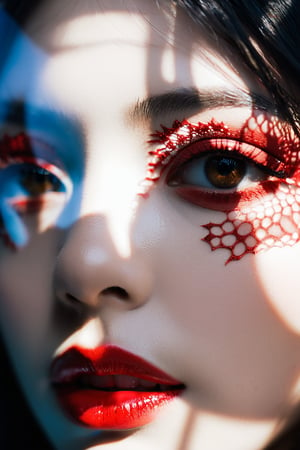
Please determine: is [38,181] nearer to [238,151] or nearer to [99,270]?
[99,270]

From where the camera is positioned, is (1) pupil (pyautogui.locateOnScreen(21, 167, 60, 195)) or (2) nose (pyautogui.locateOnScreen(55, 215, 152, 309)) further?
(1) pupil (pyautogui.locateOnScreen(21, 167, 60, 195))

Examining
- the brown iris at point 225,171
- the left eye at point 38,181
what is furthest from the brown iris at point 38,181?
the brown iris at point 225,171

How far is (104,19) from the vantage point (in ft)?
3.14

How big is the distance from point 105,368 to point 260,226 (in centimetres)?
31

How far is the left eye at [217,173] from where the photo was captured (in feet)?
3.13

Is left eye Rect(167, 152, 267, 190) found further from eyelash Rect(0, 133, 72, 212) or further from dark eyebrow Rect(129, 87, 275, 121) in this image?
eyelash Rect(0, 133, 72, 212)

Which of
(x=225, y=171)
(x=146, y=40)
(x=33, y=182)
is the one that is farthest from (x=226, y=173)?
(x=33, y=182)

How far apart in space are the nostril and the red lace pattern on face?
0.14 m

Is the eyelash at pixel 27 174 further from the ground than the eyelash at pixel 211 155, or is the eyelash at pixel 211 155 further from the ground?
the eyelash at pixel 27 174

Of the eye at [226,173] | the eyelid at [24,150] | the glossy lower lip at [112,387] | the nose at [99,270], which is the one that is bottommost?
the glossy lower lip at [112,387]

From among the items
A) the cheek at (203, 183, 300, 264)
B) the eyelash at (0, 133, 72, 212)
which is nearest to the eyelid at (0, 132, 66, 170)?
the eyelash at (0, 133, 72, 212)

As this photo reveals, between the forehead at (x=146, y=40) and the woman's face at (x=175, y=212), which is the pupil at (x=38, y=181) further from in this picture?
the forehead at (x=146, y=40)

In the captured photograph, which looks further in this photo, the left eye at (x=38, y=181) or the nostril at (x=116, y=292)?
the left eye at (x=38, y=181)

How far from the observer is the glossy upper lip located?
0.94 metres
